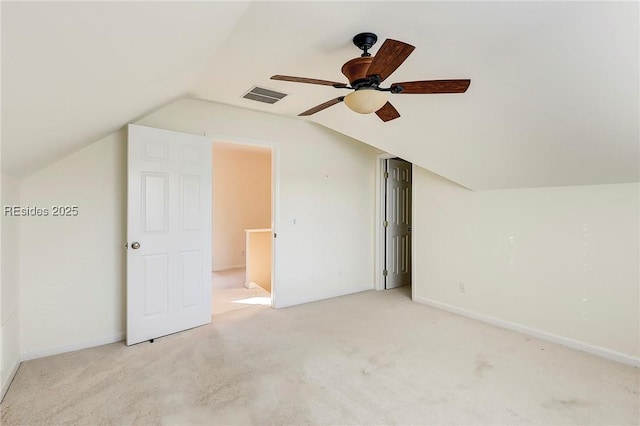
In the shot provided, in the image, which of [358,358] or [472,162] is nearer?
[358,358]

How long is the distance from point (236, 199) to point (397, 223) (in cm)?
371

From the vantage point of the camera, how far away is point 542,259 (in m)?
3.12

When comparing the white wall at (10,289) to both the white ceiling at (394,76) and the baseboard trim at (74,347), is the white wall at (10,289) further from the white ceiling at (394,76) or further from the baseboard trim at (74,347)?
the white ceiling at (394,76)

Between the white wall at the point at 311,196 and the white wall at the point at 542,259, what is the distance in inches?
37.6

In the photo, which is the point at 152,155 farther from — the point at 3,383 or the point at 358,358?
the point at 358,358

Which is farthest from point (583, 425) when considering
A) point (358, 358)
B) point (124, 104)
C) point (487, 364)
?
point (124, 104)

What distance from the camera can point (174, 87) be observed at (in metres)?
2.45

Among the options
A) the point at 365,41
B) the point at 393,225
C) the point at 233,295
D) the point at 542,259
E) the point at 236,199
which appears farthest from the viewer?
the point at 236,199

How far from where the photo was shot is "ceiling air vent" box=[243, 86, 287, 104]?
3035 mm

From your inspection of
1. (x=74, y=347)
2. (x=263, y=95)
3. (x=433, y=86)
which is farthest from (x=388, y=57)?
(x=74, y=347)

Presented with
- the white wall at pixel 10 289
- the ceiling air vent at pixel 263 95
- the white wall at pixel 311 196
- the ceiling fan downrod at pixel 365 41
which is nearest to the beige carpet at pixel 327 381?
the white wall at pixel 10 289

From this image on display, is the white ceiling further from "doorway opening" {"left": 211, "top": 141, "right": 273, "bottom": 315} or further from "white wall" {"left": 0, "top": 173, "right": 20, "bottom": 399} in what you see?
"doorway opening" {"left": 211, "top": 141, "right": 273, "bottom": 315}

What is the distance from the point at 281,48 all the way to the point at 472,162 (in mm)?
2175

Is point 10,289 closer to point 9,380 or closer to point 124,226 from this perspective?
point 9,380
